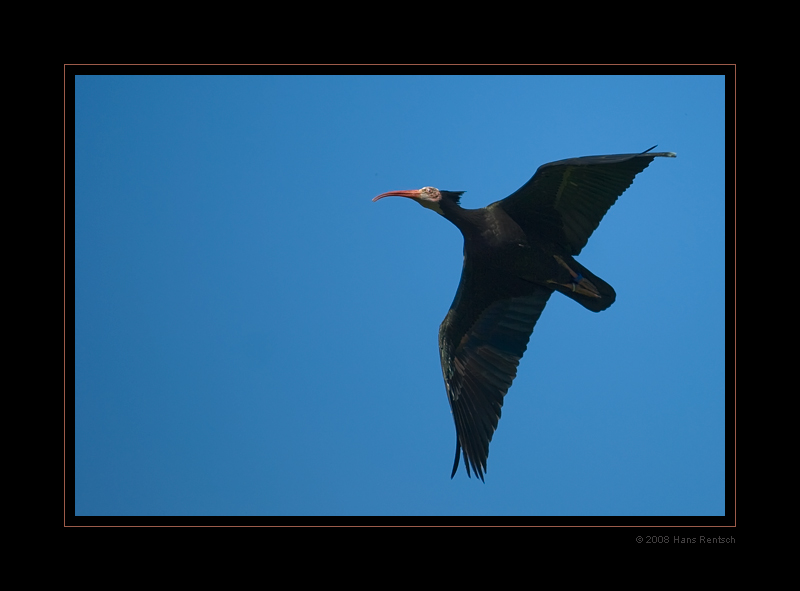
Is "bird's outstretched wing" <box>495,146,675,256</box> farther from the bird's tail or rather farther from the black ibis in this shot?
the bird's tail

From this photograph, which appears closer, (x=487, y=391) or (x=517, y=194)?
(x=517, y=194)

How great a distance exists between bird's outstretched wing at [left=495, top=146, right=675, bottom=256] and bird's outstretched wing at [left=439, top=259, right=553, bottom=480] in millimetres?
750

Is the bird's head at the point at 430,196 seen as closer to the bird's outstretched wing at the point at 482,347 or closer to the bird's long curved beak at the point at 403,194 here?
the bird's long curved beak at the point at 403,194

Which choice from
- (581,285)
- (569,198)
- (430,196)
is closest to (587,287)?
(581,285)

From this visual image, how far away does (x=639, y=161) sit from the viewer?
8.25 metres

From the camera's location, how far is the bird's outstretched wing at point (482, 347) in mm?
9281

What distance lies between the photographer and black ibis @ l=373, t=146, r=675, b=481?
866 centimetres

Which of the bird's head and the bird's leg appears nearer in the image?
the bird's leg

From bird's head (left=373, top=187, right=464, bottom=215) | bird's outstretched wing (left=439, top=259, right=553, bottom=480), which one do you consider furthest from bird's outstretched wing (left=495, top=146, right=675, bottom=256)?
bird's outstretched wing (left=439, top=259, right=553, bottom=480)

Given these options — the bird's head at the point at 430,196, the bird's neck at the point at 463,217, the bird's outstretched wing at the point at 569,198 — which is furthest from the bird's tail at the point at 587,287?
the bird's head at the point at 430,196

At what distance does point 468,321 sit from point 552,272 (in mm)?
1375

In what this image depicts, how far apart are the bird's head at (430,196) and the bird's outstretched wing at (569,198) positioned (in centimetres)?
57
